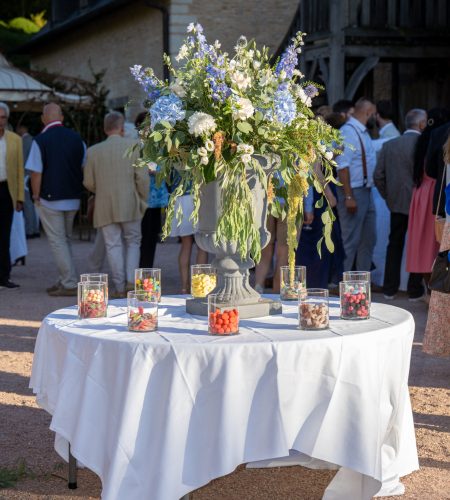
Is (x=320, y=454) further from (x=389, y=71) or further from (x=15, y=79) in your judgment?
(x=389, y=71)

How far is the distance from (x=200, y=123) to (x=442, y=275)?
2129 mm

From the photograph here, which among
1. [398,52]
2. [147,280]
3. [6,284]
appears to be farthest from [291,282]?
[398,52]

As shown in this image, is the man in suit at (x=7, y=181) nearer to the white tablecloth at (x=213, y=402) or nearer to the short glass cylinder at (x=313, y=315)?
the white tablecloth at (x=213, y=402)

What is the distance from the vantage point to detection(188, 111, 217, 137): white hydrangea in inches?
156

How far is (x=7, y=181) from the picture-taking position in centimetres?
1099

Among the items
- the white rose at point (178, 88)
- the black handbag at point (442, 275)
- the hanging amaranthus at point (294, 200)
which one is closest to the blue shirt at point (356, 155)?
the black handbag at point (442, 275)

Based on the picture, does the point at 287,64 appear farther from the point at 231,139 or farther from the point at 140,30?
the point at 140,30

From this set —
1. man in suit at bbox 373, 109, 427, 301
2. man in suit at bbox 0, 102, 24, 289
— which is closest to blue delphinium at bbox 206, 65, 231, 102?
man in suit at bbox 373, 109, 427, 301

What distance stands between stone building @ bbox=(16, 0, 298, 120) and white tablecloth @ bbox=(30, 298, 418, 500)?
17.2 meters

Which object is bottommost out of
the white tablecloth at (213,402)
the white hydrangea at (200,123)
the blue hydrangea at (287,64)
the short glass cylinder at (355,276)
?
the white tablecloth at (213,402)

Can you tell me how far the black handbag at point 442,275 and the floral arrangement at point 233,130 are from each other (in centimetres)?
150

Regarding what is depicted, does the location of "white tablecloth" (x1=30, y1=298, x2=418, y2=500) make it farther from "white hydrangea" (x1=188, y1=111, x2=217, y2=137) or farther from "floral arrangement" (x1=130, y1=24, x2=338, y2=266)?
"white hydrangea" (x1=188, y1=111, x2=217, y2=137)

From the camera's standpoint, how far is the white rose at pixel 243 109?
13.0 feet

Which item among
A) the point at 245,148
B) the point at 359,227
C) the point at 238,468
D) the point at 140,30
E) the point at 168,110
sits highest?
the point at 140,30
